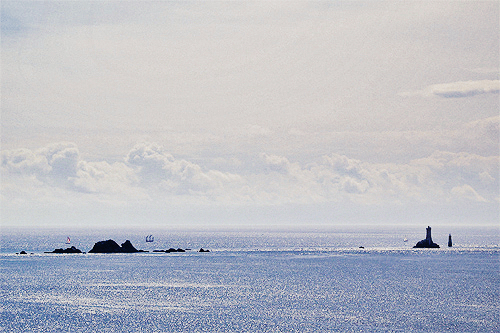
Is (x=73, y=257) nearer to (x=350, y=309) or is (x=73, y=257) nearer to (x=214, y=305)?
(x=214, y=305)

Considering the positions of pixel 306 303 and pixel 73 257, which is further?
pixel 73 257

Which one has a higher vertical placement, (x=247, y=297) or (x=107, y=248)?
(x=107, y=248)

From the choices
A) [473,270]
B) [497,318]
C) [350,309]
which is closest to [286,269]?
[473,270]

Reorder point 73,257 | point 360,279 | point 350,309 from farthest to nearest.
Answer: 1. point 73,257
2. point 360,279
3. point 350,309

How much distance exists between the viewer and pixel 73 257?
560 feet

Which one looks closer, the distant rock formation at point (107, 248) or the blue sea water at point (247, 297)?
the blue sea water at point (247, 297)

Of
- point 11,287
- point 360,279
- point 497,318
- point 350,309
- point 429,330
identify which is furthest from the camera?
point 360,279

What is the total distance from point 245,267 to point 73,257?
2139 inches

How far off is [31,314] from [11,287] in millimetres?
29874

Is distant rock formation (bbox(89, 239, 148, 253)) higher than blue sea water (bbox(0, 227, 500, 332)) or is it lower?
higher

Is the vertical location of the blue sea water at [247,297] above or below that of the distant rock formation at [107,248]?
below

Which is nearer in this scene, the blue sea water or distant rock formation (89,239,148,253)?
the blue sea water

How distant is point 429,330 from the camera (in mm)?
64125

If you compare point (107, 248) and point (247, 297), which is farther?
point (107, 248)
